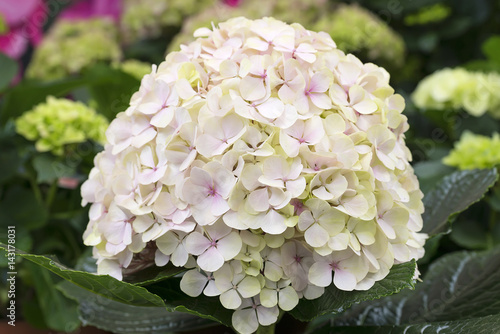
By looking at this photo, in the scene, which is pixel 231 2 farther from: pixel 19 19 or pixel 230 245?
pixel 230 245

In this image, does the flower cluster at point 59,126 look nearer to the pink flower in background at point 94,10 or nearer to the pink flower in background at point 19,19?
the pink flower in background at point 19,19

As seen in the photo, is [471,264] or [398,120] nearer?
[398,120]

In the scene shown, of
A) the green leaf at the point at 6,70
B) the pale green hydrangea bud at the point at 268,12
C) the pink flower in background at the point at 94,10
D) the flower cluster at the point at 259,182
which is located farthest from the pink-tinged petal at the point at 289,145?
the pink flower in background at the point at 94,10

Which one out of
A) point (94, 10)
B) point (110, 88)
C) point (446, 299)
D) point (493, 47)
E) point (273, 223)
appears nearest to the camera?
point (273, 223)

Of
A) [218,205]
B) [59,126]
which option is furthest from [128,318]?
Answer: [59,126]

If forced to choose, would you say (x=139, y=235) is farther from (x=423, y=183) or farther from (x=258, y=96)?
(x=423, y=183)

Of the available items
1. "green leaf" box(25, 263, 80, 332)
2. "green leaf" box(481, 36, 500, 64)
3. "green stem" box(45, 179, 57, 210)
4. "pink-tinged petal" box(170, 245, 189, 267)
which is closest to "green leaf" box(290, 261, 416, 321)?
"pink-tinged petal" box(170, 245, 189, 267)

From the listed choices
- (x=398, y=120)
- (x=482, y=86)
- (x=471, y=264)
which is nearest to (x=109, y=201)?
(x=398, y=120)
